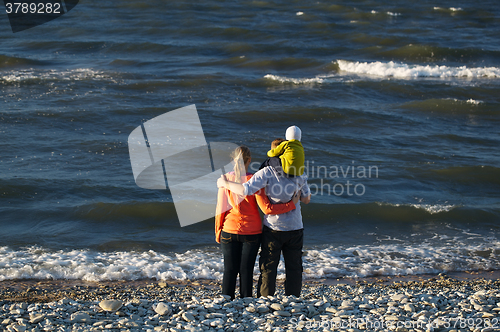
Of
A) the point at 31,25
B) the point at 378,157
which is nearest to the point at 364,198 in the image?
the point at 378,157

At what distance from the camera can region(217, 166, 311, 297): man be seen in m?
4.29

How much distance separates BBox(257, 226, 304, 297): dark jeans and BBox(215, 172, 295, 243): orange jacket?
0.16m

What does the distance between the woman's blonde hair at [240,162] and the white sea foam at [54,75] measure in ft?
42.9

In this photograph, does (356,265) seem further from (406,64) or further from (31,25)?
(31,25)

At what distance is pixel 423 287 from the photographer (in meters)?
5.91

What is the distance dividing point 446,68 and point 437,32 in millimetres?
6570

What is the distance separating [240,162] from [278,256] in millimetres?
943

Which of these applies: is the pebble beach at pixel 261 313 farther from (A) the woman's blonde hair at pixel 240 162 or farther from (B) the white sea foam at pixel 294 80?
(B) the white sea foam at pixel 294 80

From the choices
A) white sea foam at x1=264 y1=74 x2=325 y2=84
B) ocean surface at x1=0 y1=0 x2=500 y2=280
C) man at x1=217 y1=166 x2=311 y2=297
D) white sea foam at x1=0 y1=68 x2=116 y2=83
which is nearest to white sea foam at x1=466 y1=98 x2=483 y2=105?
ocean surface at x1=0 y1=0 x2=500 y2=280

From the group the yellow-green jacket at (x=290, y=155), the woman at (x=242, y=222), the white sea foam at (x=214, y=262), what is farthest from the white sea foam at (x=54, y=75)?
the yellow-green jacket at (x=290, y=155)

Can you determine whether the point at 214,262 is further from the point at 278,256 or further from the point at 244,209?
the point at 244,209

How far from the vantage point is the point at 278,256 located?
4.51m

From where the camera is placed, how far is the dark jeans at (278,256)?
4.45 m

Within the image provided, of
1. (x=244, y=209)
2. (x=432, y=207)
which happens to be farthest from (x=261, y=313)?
(x=432, y=207)
